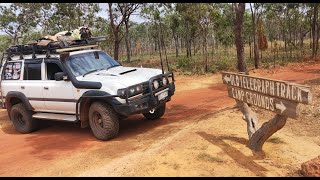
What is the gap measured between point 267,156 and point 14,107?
6.55m

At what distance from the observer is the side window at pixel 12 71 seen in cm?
877

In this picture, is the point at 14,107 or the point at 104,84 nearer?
the point at 104,84

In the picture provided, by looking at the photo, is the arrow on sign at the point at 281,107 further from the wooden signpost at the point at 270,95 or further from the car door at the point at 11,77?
the car door at the point at 11,77

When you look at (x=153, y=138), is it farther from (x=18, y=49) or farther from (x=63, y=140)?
(x=18, y=49)

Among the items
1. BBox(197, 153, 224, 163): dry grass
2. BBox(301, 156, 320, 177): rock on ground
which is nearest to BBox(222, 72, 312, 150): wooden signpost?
BBox(301, 156, 320, 177): rock on ground

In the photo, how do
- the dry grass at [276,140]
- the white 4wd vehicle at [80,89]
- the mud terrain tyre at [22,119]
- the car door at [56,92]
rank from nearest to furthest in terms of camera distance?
1. the dry grass at [276,140]
2. the white 4wd vehicle at [80,89]
3. the car door at [56,92]
4. the mud terrain tyre at [22,119]

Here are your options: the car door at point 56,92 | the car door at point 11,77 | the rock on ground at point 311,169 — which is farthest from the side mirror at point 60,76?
the rock on ground at point 311,169

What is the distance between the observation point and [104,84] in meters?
6.87

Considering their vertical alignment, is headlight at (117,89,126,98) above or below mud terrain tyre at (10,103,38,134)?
above

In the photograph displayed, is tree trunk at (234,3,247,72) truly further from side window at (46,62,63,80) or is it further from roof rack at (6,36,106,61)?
side window at (46,62,63,80)

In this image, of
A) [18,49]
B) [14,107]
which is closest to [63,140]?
[14,107]

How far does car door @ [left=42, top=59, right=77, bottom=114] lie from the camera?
7477mm

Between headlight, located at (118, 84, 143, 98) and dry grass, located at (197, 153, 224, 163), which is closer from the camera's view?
dry grass, located at (197, 153, 224, 163)

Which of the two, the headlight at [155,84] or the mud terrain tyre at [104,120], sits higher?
the headlight at [155,84]
